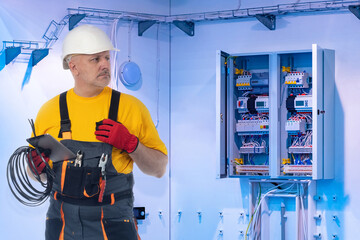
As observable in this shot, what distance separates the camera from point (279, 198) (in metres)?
6.05

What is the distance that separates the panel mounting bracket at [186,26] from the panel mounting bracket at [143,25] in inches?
10.7

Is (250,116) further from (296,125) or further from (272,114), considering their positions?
(296,125)

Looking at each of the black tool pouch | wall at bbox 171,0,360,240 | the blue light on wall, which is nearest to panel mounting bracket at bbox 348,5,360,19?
wall at bbox 171,0,360,240

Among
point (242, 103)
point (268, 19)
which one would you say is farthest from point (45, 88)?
point (268, 19)

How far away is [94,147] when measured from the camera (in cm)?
281

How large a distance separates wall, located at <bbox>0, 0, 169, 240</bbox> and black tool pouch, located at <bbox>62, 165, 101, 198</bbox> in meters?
2.88

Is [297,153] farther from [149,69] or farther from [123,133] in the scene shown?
[123,133]

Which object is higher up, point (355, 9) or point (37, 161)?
point (355, 9)

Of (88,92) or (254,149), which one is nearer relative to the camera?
(88,92)

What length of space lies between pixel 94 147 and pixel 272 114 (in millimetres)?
3282

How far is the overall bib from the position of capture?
2.76 meters

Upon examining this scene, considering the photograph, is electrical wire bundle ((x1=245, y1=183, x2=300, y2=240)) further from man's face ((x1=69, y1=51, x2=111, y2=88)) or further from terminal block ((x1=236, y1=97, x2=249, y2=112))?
man's face ((x1=69, y1=51, x2=111, y2=88))

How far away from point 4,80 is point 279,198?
301 cm

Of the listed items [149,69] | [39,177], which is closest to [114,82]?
[149,69]
